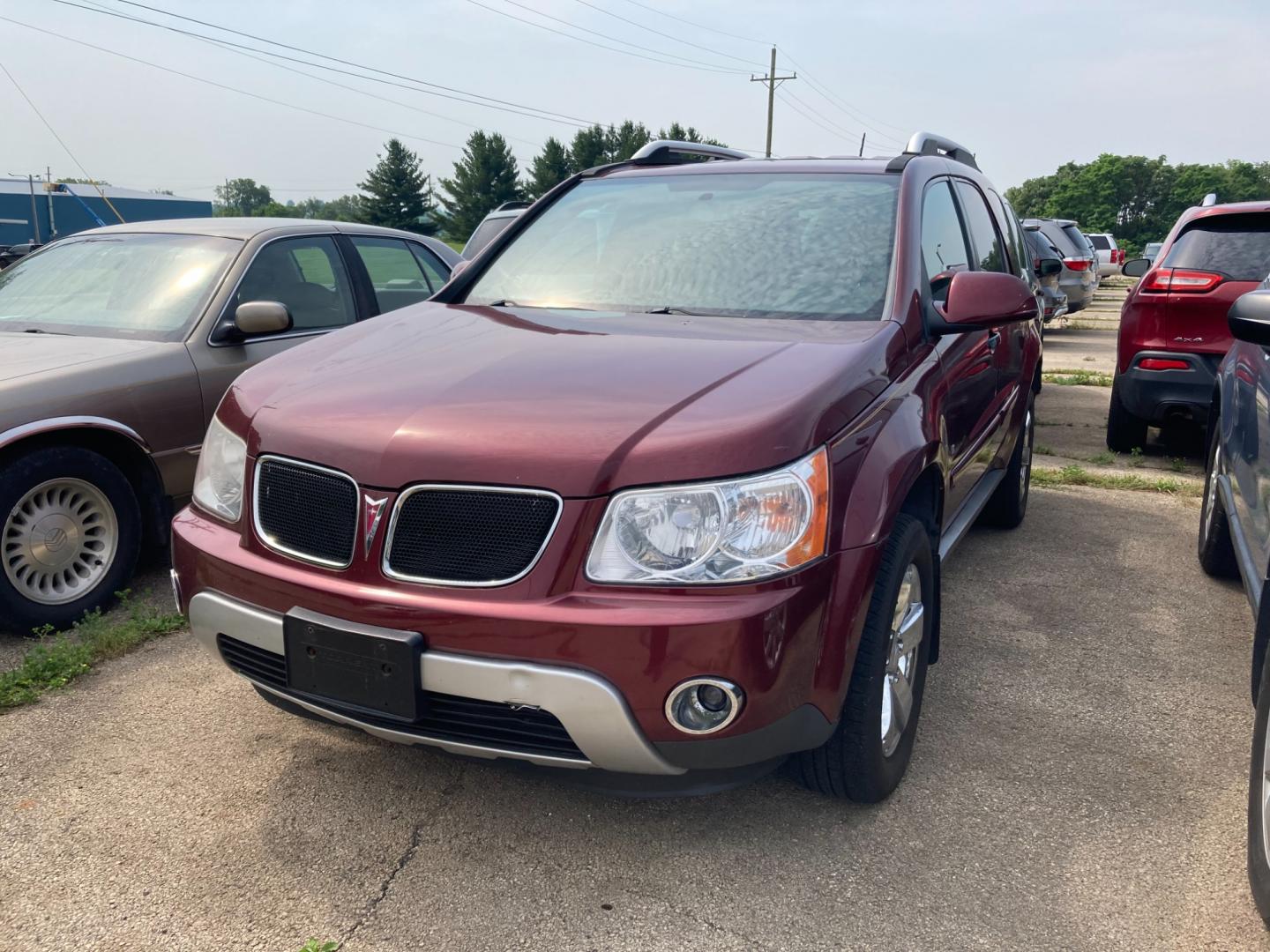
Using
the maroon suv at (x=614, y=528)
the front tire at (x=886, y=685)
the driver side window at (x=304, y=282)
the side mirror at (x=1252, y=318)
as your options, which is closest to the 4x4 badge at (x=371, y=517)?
the maroon suv at (x=614, y=528)

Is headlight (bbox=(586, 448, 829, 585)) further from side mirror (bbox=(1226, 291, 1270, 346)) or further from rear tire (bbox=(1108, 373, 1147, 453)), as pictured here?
rear tire (bbox=(1108, 373, 1147, 453))

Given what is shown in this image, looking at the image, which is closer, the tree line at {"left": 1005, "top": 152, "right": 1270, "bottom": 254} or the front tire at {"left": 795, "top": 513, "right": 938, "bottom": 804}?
the front tire at {"left": 795, "top": 513, "right": 938, "bottom": 804}

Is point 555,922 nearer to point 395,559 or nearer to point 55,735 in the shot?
point 395,559

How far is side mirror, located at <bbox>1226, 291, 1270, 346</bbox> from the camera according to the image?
2.54 meters

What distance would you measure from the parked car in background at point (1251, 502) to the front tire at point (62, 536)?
3.92 m

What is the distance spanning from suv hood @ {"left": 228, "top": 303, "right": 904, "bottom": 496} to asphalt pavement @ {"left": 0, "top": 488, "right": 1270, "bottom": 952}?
74cm

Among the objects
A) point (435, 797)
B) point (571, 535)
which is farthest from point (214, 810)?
point (571, 535)

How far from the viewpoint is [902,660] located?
2.81 meters

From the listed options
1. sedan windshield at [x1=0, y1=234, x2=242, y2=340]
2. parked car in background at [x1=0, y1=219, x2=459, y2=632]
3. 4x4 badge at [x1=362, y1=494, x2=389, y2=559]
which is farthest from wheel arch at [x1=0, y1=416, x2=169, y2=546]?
4x4 badge at [x1=362, y1=494, x2=389, y2=559]

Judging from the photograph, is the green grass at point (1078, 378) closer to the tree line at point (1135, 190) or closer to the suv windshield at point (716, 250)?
the suv windshield at point (716, 250)

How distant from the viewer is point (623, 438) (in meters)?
2.24

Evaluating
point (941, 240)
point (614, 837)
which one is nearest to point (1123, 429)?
point (941, 240)

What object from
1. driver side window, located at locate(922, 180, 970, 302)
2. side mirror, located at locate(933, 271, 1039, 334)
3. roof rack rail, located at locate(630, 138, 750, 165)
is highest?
roof rack rail, located at locate(630, 138, 750, 165)

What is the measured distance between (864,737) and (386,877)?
1.19 metres
